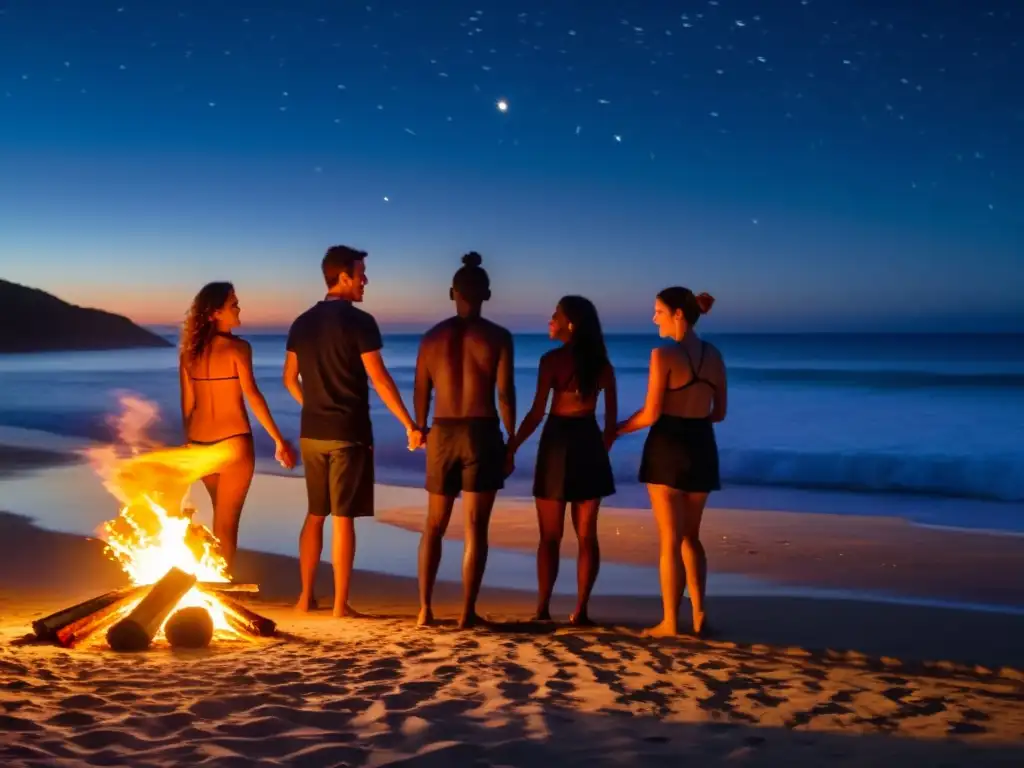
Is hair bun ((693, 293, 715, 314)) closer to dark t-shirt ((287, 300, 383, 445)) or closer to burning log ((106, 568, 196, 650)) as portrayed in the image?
dark t-shirt ((287, 300, 383, 445))

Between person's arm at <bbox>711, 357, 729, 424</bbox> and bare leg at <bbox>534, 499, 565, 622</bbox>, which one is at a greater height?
person's arm at <bbox>711, 357, 729, 424</bbox>

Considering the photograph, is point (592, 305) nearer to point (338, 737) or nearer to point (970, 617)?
point (338, 737)

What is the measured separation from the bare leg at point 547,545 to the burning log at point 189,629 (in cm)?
184

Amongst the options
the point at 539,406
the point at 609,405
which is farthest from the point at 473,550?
the point at 609,405

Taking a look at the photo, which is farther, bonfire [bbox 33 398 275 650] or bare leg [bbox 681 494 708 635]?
bare leg [bbox 681 494 708 635]

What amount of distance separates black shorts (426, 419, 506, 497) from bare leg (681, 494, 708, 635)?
1.06 meters

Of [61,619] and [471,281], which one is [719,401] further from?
[61,619]

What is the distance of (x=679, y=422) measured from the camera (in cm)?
588

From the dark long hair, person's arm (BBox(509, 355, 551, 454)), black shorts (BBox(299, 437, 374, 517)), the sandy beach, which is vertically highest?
the dark long hair

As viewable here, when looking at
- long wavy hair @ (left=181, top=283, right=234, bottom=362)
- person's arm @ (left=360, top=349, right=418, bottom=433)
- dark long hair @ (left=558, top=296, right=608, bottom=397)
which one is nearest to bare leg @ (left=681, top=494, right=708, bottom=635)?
dark long hair @ (left=558, top=296, right=608, bottom=397)

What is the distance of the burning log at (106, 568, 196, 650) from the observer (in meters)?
5.29

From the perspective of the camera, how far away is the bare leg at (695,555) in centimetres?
598

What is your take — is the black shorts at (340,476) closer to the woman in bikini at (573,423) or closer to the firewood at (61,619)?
the woman in bikini at (573,423)

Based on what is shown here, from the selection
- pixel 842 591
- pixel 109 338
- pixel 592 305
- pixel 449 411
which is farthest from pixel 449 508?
pixel 109 338
